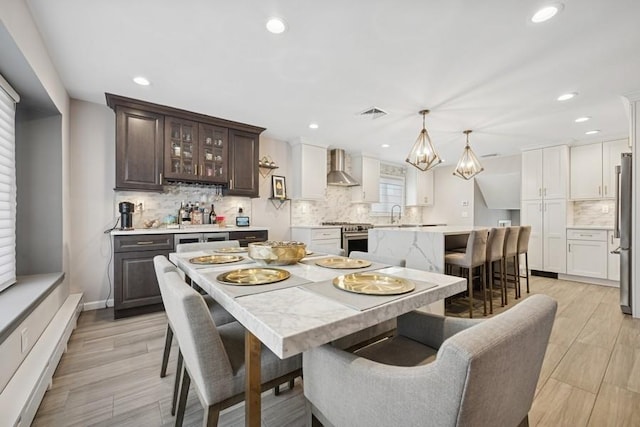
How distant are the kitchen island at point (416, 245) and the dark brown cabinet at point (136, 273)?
2410mm

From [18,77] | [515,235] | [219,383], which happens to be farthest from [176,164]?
[515,235]

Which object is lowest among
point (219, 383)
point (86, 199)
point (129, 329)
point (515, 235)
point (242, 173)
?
point (129, 329)


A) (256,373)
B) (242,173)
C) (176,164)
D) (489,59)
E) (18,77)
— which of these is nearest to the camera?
(256,373)

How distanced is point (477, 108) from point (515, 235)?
→ 1.69 m

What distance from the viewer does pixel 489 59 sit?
7.20 ft

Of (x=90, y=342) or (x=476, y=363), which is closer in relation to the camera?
(x=476, y=363)

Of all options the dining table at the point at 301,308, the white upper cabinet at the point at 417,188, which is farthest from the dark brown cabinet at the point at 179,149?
→ the white upper cabinet at the point at 417,188

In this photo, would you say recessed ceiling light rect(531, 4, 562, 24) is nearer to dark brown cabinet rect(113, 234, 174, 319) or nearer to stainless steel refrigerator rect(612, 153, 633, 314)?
stainless steel refrigerator rect(612, 153, 633, 314)

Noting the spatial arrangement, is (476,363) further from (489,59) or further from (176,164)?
(176,164)

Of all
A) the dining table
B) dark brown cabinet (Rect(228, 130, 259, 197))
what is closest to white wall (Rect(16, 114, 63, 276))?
dark brown cabinet (Rect(228, 130, 259, 197))

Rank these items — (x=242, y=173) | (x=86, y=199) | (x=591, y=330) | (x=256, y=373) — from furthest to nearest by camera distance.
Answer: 1. (x=242, y=173)
2. (x=86, y=199)
3. (x=591, y=330)
4. (x=256, y=373)

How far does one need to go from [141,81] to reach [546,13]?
3.23m

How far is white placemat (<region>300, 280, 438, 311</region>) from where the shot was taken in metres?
0.87

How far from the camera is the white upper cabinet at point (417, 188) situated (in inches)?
256
